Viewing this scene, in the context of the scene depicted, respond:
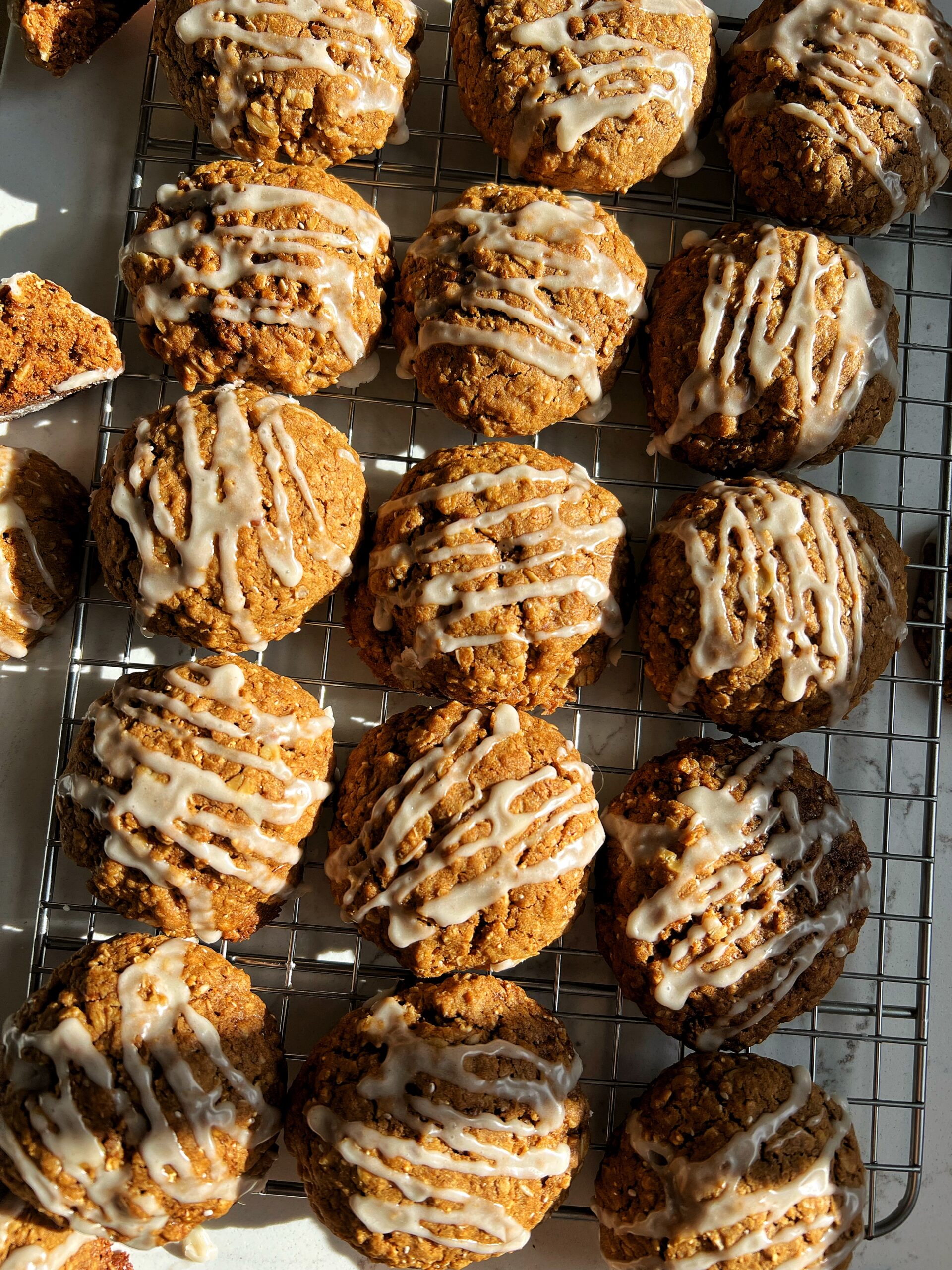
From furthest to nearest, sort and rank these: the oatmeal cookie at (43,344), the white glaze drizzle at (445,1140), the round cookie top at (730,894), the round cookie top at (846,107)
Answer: the oatmeal cookie at (43,344)
the round cookie top at (846,107)
the round cookie top at (730,894)
the white glaze drizzle at (445,1140)

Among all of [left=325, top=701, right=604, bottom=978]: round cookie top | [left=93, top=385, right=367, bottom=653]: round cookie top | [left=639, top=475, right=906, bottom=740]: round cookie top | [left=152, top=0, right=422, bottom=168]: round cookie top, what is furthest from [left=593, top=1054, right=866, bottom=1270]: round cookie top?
[left=152, top=0, right=422, bottom=168]: round cookie top

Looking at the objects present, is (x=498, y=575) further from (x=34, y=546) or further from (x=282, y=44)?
(x=282, y=44)

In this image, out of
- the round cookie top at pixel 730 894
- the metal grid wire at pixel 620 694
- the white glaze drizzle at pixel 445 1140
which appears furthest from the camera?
the metal grid wire at pixel 620 694

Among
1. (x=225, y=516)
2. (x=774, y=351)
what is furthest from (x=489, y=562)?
(x=774, y=351)

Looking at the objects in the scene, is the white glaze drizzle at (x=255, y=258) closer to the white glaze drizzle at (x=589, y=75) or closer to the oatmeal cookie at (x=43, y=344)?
the oatmeal cookie at (x=43, y=344)

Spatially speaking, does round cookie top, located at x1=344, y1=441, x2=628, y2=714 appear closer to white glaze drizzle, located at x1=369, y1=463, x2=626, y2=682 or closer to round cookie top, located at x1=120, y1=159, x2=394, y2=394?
white glaze drizzle, located at x1=369, y1=463, x2=626, y2=682

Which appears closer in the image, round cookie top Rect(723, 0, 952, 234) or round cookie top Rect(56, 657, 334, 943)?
round cookie top Rect(56, 657, 334, 943)

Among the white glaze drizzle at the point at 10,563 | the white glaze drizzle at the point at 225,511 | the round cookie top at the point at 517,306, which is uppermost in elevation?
the round cookie top at the point at 517,306

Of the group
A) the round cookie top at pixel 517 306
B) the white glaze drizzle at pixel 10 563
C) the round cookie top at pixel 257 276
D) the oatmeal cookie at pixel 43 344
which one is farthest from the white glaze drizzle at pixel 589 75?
the white glaze drizzle at pixel 10 563
